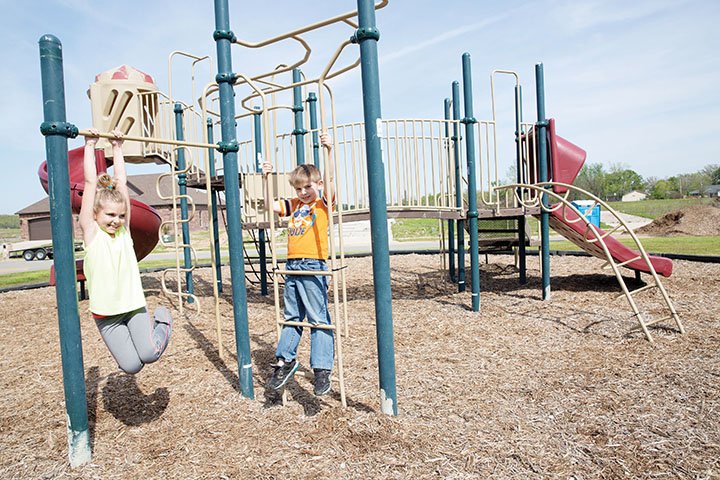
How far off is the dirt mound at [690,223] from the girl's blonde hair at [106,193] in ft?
69.5

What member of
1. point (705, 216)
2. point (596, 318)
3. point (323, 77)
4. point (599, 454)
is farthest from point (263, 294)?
point (705, 216)

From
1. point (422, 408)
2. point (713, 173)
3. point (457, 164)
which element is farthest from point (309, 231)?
point (713, 173)

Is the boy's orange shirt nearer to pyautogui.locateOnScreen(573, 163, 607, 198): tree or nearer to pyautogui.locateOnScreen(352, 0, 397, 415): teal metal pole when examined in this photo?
pyautogui.locateOnScreen(352, 0, 397, 415): teal metal pole

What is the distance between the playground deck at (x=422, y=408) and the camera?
2527 mm

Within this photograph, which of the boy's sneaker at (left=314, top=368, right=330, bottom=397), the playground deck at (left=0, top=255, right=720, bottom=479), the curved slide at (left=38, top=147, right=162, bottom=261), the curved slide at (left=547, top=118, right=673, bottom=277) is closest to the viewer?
Answer: the playground deck at (left=0, top=255, right=720, bottom=479)

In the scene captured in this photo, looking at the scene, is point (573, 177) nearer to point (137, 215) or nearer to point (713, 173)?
point (137, 215)

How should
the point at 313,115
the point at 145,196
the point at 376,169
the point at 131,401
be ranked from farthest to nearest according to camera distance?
the point at 145,196 → the point at 313,115 → the point at 131,401 → the point at 376,169

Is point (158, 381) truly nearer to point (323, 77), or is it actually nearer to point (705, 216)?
point (323, 77)

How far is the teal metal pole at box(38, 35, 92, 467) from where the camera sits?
101 inches

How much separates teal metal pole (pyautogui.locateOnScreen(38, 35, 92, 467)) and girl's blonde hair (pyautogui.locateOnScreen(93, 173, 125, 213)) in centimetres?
22

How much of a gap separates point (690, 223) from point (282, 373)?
69.4ft

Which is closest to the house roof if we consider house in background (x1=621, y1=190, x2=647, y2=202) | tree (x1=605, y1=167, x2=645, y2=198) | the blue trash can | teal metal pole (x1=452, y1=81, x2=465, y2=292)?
the blue trash can

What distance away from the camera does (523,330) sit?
5.21m

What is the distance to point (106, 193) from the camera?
2.89 m
